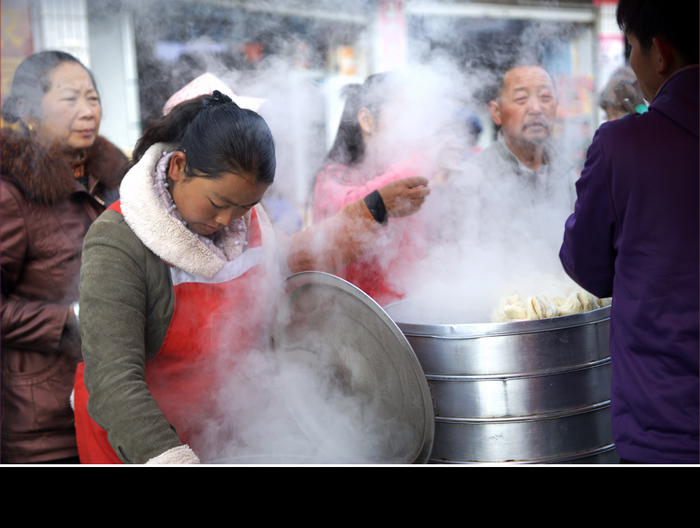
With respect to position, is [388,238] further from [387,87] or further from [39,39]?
[39,39]

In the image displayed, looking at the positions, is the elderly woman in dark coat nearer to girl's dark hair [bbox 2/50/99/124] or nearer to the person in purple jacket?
girl's dark hair [bbox 2/50/99/124]

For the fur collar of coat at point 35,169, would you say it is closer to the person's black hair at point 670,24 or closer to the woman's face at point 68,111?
the woman's face at point 68,111

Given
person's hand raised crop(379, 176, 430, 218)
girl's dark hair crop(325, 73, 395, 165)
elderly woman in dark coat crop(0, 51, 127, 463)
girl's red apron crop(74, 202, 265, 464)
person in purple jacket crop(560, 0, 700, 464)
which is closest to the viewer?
person in purple jacket crop(560, 0, 700, 464)

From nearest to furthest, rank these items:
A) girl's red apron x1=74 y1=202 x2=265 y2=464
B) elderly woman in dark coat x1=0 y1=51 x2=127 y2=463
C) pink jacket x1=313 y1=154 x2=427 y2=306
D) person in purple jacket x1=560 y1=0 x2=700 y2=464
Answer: person in purple jacket x1=560 y1=0 x2=700 y2=464 → girl's red apron x1=74 y1=202 x2=265 y2=464 → elderly woman in dark coat x1=0 y1=51 x2=127 y2=463 → pink jacket x1=313 y1=154 x2=427 y2=306

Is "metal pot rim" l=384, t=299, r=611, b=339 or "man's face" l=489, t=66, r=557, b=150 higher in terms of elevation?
"man's face" l=489, t=66, r=557, b=150

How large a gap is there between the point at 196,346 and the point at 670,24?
140cm

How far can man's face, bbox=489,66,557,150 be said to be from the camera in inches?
96.7

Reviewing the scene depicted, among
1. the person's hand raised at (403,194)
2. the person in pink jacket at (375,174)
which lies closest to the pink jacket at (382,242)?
the person in pink jacket at (375,174)

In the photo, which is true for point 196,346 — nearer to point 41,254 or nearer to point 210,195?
point 210,195

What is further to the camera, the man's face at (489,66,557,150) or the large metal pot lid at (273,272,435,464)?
the man's face at (489,66,557,150)

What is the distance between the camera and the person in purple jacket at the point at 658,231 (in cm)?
122

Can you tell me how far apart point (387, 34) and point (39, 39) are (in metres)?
1.17

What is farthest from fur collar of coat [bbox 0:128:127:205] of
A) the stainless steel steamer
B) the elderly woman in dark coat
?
the stainless steel steamer

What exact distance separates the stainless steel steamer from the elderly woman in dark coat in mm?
1059
